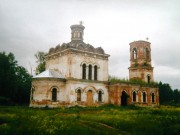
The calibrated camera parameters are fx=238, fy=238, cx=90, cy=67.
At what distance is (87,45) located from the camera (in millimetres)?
30547

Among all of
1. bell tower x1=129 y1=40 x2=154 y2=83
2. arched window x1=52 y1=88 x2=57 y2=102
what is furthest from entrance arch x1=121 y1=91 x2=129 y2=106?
arched window x1=52 y1=88 x2=57 y2=102

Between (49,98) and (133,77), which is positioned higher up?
(133,77)

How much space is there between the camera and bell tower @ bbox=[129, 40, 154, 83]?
3625cm

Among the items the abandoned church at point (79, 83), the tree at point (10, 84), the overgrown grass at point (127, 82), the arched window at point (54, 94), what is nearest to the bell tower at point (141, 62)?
the overgrown grass at point (127, 82)

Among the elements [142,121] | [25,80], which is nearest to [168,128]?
[142,121]

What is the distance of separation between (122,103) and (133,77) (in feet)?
19.9

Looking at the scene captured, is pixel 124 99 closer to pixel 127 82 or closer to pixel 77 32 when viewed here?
pixel 127 82

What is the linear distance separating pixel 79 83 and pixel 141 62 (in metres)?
12.4

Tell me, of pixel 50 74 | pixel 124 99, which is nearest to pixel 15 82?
pixel 50 74

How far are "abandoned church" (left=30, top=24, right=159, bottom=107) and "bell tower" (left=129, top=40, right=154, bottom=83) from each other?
2.63 m

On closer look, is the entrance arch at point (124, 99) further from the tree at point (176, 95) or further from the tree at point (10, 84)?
the tree at point (176, 95)

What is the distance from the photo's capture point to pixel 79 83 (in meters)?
28.3

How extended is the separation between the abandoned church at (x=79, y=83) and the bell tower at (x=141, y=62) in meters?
2.63

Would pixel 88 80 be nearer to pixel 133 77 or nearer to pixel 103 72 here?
pixel 103 72
